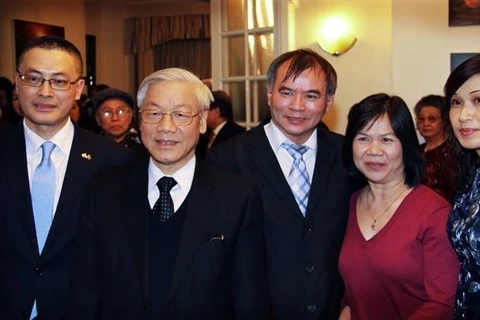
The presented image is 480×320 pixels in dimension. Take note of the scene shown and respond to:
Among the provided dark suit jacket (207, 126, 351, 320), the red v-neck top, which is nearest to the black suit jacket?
dark suit jacket (207, 126, 351, 320)

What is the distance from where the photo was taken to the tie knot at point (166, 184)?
1.92 meters

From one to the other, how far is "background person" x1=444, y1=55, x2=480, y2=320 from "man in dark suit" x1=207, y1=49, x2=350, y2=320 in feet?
1.61

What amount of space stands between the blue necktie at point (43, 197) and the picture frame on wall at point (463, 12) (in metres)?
3.68

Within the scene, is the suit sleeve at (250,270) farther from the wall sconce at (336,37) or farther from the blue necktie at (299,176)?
the wall sconce at (336,37)

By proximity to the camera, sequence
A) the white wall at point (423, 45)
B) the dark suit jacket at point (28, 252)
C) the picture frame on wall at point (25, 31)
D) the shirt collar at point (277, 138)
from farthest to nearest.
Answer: the picture frame on wall at point (25, 31)
the white wall at point (423, 45)
the shirt collar at point (277, 138)
the dark suit jacket at point (28, 252)

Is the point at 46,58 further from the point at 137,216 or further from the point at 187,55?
the point at 187,55

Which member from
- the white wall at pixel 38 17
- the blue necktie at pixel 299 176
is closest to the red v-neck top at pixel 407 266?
the blue necktie at pixel 299 176

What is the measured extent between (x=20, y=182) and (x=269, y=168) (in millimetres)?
894

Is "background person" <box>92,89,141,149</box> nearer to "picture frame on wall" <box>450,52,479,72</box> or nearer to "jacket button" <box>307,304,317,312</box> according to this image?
"jacket button" <box>307,304,317,312</box>

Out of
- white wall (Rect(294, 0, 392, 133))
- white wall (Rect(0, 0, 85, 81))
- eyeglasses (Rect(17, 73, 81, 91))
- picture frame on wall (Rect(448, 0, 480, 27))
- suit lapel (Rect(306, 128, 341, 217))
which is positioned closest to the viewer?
eyeglasses (Rect(17, 73, 81, 91))

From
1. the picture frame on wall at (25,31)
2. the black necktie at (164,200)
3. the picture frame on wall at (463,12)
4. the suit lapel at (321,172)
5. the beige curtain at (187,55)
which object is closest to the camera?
the black necktie at (164,200)

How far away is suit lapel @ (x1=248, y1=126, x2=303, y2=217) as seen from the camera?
2215 millimetres

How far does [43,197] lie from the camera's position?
6.82 feet

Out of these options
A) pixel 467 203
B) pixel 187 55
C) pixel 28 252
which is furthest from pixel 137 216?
pixel 187 55
